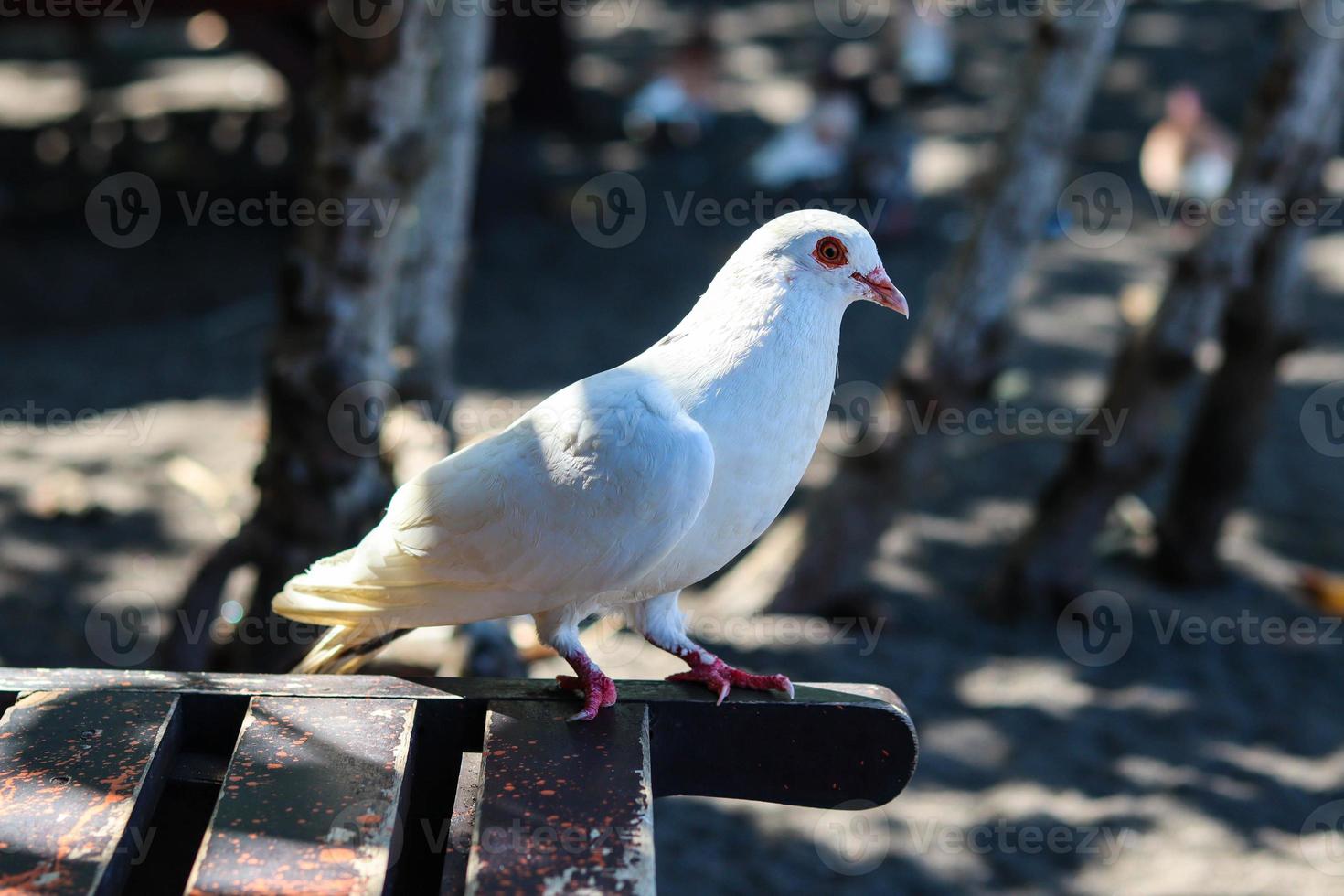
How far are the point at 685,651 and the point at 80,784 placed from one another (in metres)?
1.10

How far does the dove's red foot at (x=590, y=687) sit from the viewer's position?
213cm

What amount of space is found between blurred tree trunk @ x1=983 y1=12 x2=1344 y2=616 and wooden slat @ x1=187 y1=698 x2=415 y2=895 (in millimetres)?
4113

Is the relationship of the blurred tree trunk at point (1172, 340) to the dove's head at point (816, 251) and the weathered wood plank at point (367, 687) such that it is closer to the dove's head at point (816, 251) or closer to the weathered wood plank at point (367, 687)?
the dove's head at point (816, 251)

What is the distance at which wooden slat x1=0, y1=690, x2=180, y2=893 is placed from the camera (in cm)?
166

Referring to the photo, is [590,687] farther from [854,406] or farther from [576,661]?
[854,406]

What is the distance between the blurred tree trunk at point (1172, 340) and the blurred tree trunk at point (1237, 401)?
12cm

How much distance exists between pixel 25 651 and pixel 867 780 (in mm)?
3934

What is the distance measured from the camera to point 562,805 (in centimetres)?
187

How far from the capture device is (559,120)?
11.4 meters

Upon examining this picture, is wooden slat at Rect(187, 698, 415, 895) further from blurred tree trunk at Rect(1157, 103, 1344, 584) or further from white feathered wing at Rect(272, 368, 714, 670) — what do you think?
blurred tree trunk at Rect(1157, 103, 1344, 584)

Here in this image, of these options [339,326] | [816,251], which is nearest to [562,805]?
[816,251]

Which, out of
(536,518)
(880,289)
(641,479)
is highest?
(880,289)

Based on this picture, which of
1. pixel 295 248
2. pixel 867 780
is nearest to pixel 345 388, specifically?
pixel 295 248

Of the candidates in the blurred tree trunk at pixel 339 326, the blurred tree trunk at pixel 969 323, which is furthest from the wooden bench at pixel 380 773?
the blurred tree trunk at pixel 969 323
